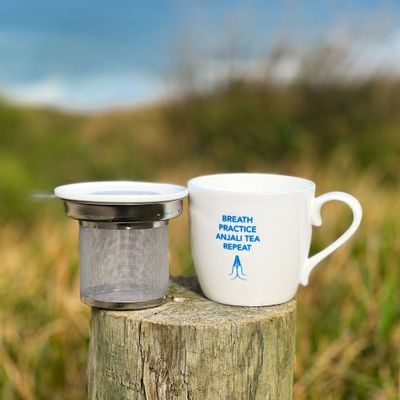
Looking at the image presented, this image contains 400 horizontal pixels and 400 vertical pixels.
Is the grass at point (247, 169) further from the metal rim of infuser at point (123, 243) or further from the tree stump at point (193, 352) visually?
the metal rim of infuser at point (123, 243)

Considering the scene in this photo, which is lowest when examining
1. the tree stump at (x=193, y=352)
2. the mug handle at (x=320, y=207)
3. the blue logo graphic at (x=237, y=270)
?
the tree stump at (x=193, y=352)

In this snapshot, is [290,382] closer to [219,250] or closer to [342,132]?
[219,250]

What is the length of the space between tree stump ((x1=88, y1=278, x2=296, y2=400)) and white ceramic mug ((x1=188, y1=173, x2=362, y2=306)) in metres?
0.04

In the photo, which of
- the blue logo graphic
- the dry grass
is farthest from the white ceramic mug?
the dry grass

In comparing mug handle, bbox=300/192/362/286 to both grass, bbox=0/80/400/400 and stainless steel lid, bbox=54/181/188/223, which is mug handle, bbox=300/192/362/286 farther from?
grass, bbox=0/80/400/400

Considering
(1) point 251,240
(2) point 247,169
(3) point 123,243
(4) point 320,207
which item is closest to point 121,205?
(3) point 123,243

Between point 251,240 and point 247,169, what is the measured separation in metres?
3.76

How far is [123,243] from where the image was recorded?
1490mm

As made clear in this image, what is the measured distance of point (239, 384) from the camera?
58.3 inches

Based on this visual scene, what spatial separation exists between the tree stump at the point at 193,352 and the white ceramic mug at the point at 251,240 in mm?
44

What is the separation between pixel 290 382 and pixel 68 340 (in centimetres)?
112

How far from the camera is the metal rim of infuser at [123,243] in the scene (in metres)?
1.45

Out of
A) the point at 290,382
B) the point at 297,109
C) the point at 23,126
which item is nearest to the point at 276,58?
the point at 297,109

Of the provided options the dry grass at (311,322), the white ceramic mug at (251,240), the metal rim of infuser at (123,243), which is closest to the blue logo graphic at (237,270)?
the white ceramic mug at (251,240)
